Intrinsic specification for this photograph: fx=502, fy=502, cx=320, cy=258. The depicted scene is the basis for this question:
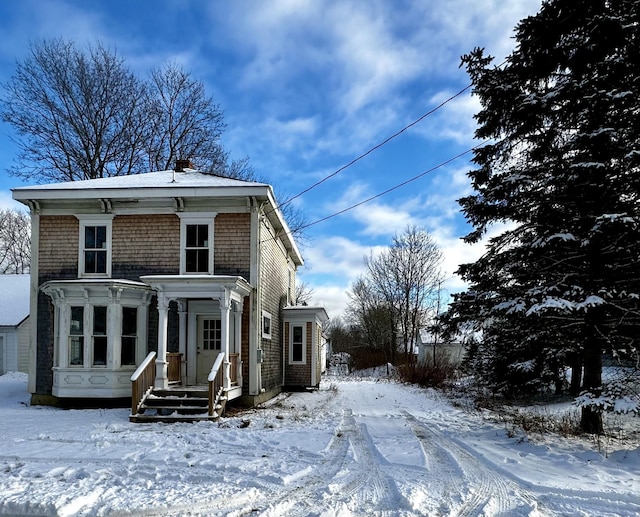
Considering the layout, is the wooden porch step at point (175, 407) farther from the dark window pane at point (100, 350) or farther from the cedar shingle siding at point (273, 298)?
the cedar shingle siding at point (273, 298)

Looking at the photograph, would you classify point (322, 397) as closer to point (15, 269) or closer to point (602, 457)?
point (602, 457)

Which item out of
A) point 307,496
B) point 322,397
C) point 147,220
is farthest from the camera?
point 322,397

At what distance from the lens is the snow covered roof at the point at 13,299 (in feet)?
74.6

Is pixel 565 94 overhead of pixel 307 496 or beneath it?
overhead

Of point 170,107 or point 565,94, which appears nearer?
point 565,94

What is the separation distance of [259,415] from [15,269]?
121ft

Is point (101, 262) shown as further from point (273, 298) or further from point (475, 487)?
point (475, 487)

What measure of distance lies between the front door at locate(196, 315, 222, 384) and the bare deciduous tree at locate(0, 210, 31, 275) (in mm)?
32305

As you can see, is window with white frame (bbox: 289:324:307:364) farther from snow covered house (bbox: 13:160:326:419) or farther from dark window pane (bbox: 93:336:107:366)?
dark window pane (bbox: 93:336:107:366)

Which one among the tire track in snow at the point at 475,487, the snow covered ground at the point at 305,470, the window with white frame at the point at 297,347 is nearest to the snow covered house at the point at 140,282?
the snow covered ground at the point at 305,470

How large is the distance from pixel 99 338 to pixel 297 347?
7.77 m

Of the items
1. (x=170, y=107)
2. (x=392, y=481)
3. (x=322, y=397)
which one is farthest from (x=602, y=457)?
(x=170, y=107)

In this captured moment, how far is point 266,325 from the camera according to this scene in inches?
581

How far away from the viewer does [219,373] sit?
1146 cm
